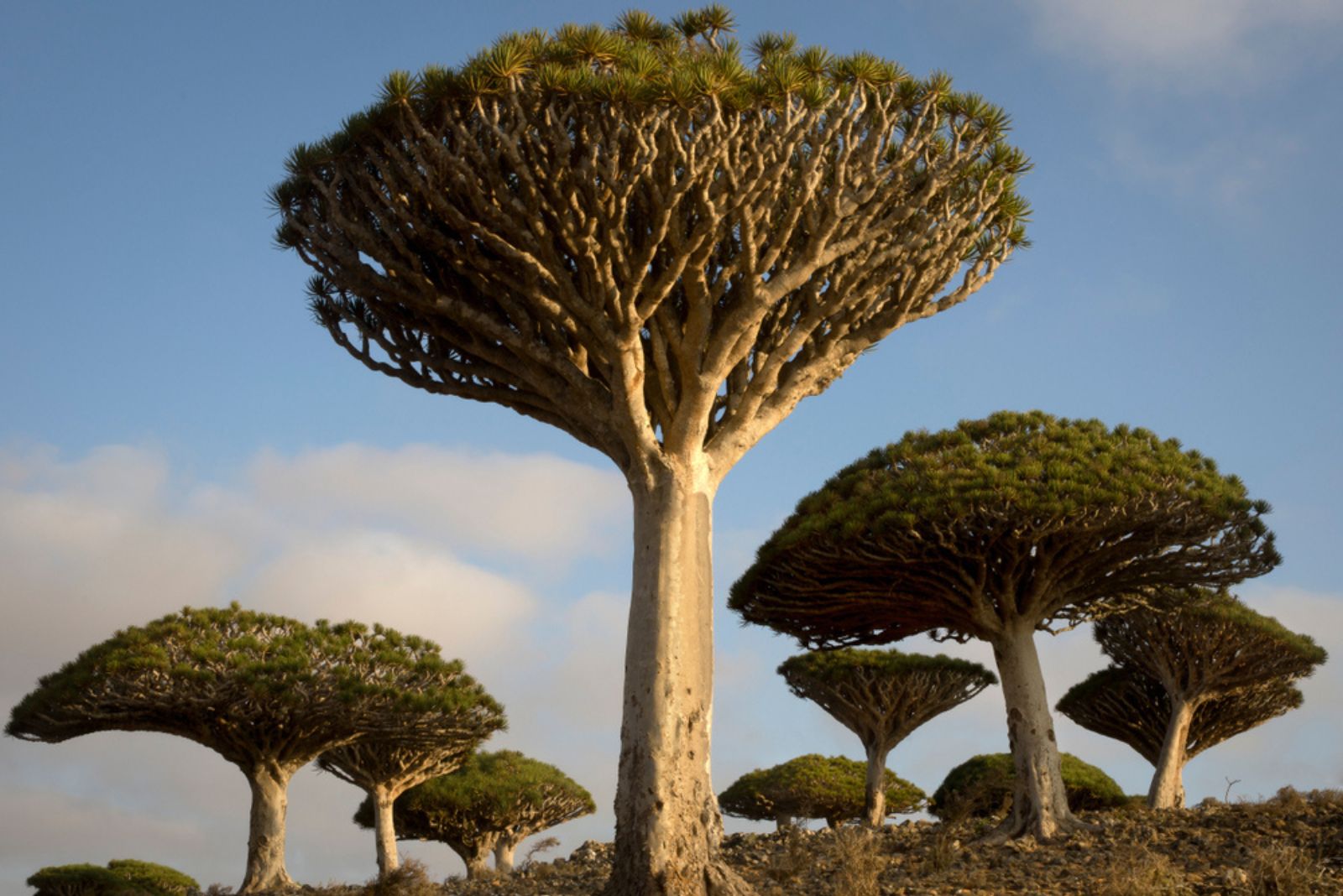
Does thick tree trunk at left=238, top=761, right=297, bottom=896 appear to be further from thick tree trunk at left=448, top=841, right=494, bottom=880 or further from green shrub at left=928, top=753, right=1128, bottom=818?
green shrub at left=928, top=753, right=1128, bottom=818

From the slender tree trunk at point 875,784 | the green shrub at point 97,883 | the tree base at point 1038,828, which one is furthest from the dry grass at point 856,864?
the green shrub at point 97,883

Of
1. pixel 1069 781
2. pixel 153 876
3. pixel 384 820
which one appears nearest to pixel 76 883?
pixel 153 876

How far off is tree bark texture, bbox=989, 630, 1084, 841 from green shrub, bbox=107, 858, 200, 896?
20477mm

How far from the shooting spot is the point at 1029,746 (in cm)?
1576

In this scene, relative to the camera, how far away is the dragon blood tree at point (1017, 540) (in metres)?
15.1

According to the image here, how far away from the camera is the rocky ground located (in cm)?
1075

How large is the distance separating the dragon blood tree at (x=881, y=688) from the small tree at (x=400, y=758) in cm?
681

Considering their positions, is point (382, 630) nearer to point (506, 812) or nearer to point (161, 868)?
point (506, 812)

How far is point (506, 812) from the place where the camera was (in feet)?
102

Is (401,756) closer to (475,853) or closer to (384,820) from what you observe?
(384,820)

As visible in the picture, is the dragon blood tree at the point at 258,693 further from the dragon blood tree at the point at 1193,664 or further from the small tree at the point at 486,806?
the dragon blood tree at the point at 1193,664

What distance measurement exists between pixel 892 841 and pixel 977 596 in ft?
11.2

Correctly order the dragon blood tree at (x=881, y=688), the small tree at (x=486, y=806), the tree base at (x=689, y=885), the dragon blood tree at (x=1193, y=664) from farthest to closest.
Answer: the small tree at (x=486, y=806) < the dragon blood tree at (x=881, y=688) < the dragon blood tree at (x=1193, y=664) < the tree base at (x=689, y=885)

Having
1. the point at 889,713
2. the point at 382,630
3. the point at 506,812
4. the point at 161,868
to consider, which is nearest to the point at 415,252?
the point at 382,630
